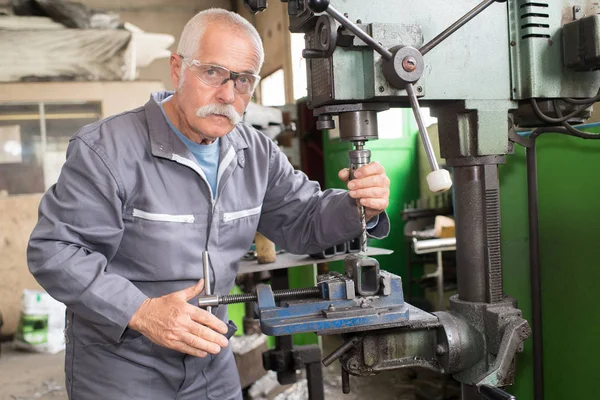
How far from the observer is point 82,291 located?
38.1 inches

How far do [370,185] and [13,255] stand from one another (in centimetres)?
337

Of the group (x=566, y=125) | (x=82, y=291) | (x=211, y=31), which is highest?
(x=211, y=31)

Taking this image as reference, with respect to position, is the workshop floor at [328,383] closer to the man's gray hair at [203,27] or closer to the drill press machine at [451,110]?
the drill press machine at [451,110]

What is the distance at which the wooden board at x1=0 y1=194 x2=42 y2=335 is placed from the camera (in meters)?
3.67

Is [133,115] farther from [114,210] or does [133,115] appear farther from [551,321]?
[551,321]

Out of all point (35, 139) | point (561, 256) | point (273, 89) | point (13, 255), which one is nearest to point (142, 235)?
point (561, 256)

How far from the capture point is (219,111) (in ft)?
3.79

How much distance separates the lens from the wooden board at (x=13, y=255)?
12.0 feet

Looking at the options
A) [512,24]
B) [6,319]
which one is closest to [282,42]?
[6,319]

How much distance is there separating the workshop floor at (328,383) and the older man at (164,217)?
133cm

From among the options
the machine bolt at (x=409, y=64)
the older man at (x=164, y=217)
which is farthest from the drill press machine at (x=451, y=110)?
the older man at (x=164, y=217)

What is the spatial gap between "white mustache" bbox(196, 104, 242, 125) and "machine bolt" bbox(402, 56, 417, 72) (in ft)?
1.37

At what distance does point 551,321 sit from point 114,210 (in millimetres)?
1132

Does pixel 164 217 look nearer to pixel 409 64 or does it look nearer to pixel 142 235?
pixel 142 235
